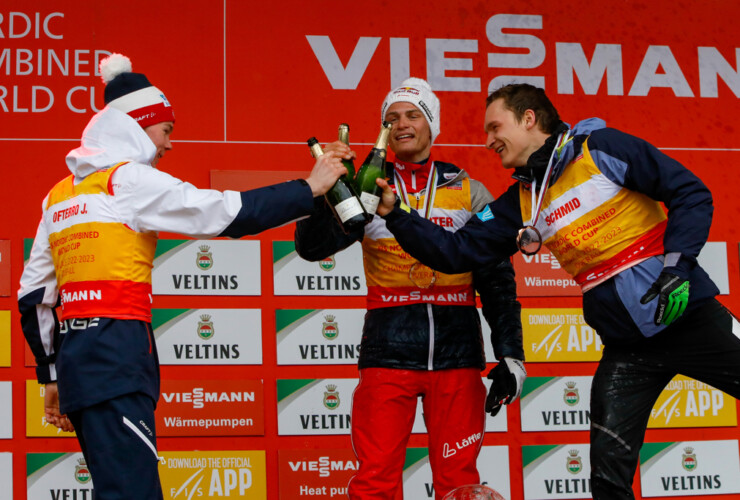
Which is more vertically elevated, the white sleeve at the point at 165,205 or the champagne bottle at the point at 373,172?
the champagne bottle at the point at 373,172

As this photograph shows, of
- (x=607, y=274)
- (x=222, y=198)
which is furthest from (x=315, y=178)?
(x=607, y=274)

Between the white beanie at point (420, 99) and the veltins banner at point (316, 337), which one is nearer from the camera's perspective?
the white beanie at point (420, 99)

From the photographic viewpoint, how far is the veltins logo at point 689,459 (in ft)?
13.3

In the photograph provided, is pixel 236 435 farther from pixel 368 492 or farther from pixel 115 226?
pixel 115 226

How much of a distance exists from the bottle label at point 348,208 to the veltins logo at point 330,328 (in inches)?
59.1

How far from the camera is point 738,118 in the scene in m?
4.30

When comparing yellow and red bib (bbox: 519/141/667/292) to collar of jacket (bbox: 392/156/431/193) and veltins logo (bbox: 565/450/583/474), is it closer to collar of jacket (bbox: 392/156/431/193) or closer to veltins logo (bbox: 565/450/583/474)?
collar of jacket (bbox: 392/156/431/193)

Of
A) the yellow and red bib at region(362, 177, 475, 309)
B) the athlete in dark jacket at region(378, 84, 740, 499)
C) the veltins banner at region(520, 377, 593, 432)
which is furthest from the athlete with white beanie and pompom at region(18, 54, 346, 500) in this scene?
the veltins banner at region(520, 377, 593, 432)

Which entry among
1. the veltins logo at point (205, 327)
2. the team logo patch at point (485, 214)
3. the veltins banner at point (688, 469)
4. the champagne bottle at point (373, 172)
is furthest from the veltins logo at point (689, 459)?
the champagne bottle at point (373, 172)

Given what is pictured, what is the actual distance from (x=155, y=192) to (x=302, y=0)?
211cm

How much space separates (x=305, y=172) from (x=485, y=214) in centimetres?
133

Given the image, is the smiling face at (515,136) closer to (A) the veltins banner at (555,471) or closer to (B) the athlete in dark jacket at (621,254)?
(B) the athlete in dark jacket at (621,254)

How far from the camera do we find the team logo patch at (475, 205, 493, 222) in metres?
2.79

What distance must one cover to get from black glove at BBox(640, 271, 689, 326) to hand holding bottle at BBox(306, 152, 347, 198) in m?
0.87
